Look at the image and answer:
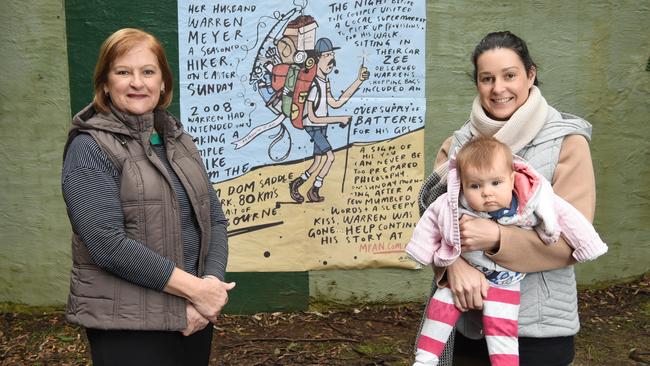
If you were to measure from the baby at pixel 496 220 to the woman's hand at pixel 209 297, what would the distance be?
2.39 feet

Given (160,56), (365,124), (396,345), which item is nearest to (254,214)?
(365,124)

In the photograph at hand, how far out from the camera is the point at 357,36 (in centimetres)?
492

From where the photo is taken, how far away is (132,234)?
7.86ft

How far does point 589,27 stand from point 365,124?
1.76 meters

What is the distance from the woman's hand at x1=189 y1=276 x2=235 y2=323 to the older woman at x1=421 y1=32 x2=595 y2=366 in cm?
79

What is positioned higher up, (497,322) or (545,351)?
(497,322)

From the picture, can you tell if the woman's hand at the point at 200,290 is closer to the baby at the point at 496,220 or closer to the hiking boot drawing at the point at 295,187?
the baby at the point at 496,220

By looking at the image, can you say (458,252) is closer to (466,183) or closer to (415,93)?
(466,183)

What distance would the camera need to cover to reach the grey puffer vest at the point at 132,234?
2381mm

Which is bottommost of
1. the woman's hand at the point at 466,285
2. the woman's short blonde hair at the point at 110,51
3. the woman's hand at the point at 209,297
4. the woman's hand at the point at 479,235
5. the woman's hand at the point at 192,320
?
the woman's hand at the point at 192,320

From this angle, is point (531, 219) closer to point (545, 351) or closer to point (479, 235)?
point (479, 235)

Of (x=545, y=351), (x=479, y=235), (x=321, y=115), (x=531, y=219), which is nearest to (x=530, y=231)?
(x=531, y=219)

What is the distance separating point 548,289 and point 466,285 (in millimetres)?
277

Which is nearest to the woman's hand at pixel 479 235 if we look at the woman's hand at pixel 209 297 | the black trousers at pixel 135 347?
the woman's hand at pixel 209 297
